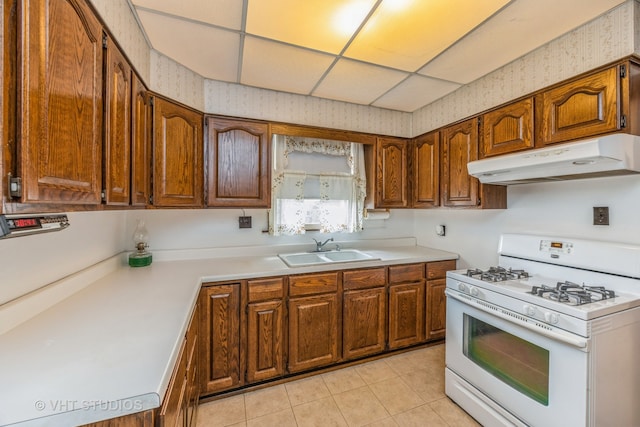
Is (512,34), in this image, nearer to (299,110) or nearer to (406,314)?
(299,110)

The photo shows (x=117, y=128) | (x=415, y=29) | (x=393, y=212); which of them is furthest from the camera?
(x=393, y=212)

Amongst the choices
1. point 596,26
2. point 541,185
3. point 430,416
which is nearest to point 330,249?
point 430,416

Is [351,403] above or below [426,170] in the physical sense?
below

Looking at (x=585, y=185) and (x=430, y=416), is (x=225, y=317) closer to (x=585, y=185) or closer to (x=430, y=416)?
(x=430, y=416)

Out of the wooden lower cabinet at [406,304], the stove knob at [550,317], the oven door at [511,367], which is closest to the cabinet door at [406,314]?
the wooden lower cabinet at [406,304]

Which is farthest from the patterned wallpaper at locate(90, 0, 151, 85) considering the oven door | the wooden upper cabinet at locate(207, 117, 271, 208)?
the oven door

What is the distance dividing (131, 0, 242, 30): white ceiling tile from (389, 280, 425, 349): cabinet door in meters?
2.22

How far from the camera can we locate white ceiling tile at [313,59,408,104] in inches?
79.8

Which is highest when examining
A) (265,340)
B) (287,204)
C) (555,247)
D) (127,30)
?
(127,30)

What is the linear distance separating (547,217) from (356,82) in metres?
1.77

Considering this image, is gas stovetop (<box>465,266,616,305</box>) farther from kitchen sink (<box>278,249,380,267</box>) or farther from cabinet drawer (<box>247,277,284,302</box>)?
cabinet drawer (<box>247,277,284,302</box>)

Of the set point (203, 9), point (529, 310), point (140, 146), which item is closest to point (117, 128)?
point (140, 146)

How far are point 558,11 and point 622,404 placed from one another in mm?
2015

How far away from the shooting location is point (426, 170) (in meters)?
2.53
